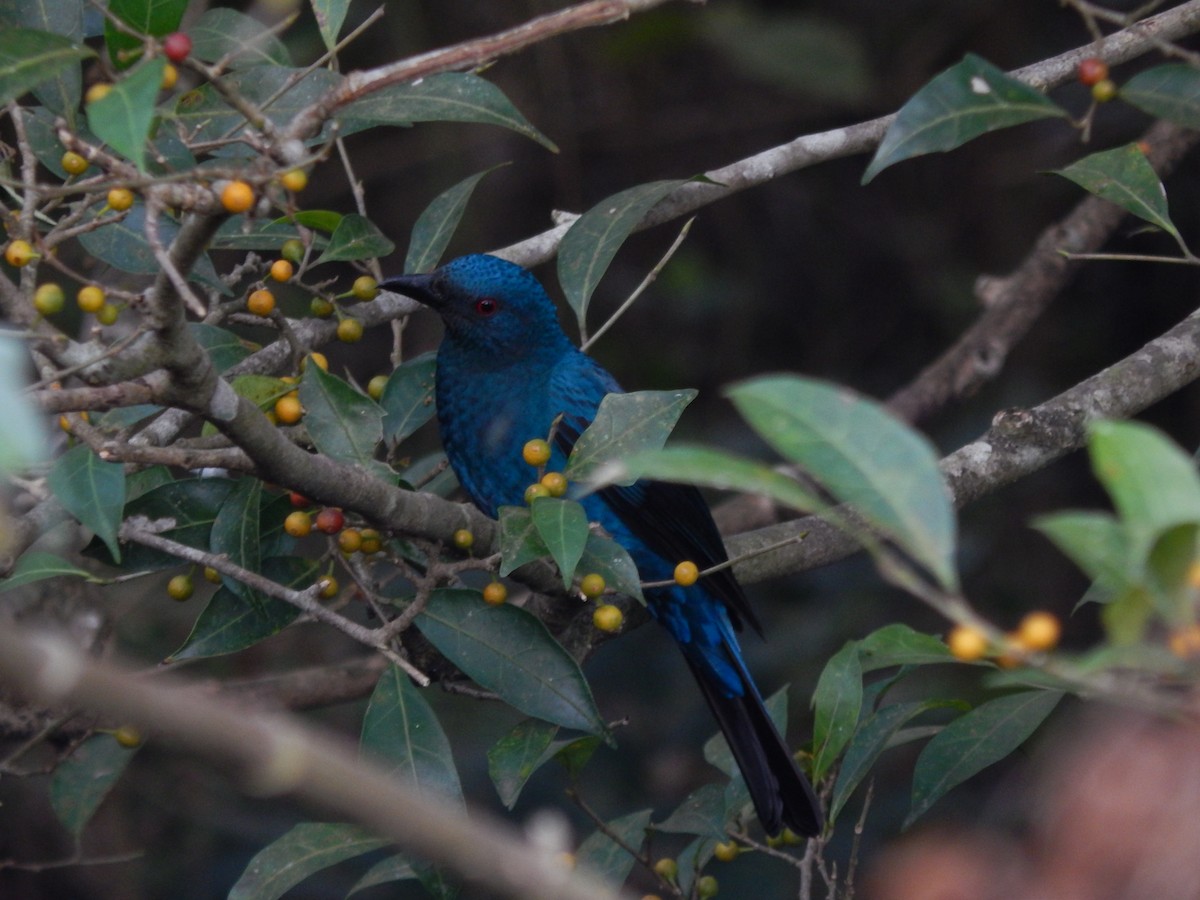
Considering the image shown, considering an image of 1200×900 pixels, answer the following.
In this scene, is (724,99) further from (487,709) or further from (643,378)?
(487,709)

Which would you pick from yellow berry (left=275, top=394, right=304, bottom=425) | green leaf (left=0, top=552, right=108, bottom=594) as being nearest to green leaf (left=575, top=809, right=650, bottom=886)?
yellow berry (left=275, top=394, right=304, bottom=425)

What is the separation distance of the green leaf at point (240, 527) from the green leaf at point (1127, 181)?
4.57 ft

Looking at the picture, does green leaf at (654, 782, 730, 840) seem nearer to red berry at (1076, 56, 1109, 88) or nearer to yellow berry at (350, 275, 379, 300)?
yellow berry at (350, 275, 379, 300)

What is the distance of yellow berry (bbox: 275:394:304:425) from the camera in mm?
2131

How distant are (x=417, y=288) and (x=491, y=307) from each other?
0.99 feet

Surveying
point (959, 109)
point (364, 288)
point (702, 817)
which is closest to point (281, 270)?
point (364, 288)

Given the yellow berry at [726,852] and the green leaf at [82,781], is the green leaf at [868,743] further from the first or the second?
the green leaf at [82,781]

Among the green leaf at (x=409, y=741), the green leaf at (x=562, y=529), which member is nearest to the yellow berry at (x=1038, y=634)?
the green leaf at (x=562, y=529)

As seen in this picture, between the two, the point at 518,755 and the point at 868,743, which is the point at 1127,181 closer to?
the point at 868,743

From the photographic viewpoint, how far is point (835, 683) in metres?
2.16

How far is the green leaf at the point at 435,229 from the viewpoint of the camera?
2.70 m

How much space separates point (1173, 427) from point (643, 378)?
199 cm

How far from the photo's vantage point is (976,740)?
2098mm

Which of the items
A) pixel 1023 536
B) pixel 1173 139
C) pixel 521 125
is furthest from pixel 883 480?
pixel 1023 536
